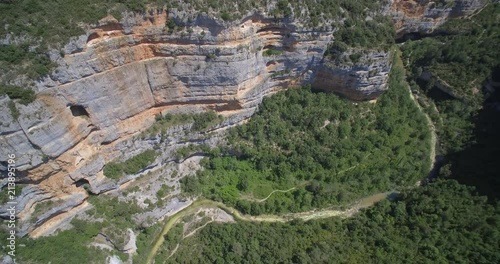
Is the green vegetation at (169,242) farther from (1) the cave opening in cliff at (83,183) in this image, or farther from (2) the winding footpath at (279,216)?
(1) the cave opening in cliff at (83,183)

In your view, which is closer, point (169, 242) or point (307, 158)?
point (169, 242)

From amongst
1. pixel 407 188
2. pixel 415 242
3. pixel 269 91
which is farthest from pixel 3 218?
pixel 407 188

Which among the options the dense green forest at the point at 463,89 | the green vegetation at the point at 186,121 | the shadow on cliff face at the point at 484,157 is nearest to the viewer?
the shadow on cliff face at the point at 484,157

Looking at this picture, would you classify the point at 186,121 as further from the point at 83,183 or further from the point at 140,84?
the point at 83,183

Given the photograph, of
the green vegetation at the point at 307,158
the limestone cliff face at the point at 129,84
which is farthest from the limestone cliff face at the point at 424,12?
the limestone cliff face at the point at 129,84

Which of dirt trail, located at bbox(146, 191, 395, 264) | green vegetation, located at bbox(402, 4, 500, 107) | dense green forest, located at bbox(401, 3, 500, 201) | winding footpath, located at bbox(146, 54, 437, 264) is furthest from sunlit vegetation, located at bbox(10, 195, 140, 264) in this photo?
green vegetation, located at bbox(402, 4, 500, 107)

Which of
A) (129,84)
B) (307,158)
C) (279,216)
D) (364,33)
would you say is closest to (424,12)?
(364,33)

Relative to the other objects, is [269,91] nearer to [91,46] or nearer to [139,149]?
[139,149]
